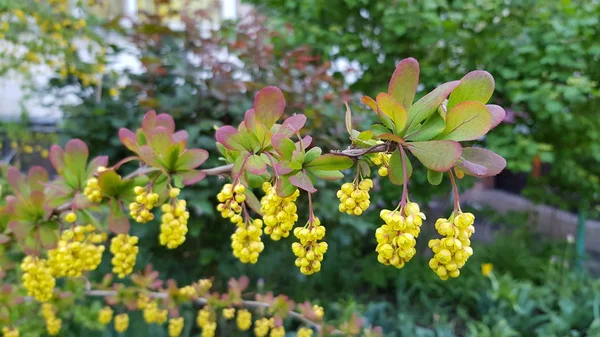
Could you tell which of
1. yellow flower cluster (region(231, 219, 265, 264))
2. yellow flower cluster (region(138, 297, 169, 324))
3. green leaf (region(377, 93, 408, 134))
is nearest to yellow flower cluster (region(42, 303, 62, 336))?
yellow flower cluster (region(138, 297, 169, 324))

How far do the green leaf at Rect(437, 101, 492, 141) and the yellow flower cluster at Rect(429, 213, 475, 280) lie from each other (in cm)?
10

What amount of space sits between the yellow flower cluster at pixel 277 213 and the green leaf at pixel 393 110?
0.58 feet

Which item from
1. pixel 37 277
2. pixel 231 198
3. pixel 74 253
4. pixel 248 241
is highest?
pixel 231 198

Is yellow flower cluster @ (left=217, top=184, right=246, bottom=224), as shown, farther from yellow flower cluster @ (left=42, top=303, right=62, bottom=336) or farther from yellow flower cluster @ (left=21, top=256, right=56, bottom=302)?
yellow flower cluster @ (left=42, top=303, right=62, bottom=336)

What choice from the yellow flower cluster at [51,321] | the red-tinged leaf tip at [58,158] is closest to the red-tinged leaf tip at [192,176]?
the red-tinged leaf tip at [58,158]

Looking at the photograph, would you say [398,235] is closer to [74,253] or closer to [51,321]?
[74,253]

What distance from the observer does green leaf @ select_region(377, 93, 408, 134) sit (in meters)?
0.55

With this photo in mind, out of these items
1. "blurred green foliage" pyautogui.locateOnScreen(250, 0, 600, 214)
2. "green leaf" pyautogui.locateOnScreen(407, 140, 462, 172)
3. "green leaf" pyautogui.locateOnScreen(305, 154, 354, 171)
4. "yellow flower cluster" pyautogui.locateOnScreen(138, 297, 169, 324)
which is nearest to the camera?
"green leaf" pyautogui.locateOnScreen(407, 140, 462, 172)

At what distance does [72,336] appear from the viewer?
1929mm

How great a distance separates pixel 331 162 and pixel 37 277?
0.73 metres

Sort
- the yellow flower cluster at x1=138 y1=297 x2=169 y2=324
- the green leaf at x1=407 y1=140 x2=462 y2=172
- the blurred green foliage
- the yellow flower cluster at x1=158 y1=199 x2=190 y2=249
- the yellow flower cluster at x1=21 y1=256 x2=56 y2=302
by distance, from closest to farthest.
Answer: the green leaf at x1=407 y1=140 x2=462 y2=172 → the yellow flower cluster at x1=158 y1=199 x2=190 y2=249 → the yellow flower cluster at x1=21 y1=256 x2=56 y2=302 → the yellow flower cluster at x1=138 y1=297 x2=169 y2=324 → the blurred green foliage

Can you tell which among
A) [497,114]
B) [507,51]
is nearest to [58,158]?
[497,114]

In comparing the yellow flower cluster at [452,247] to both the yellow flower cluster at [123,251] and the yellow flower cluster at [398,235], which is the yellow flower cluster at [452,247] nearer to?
the yellow flower cluster at [398,235]

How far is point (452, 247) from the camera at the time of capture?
0.53 m
